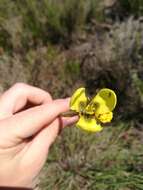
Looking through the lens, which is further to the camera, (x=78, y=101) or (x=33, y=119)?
(x=78, y=101)

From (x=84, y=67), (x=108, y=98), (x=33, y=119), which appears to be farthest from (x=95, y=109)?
(x=84, y=67)

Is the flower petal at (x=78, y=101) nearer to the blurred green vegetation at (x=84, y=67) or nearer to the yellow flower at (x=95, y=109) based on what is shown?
the yellow flower at (x=95, y=109)

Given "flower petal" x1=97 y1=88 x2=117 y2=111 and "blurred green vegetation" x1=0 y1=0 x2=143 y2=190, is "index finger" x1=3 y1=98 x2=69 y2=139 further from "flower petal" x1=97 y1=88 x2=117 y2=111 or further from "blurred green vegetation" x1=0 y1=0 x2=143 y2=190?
"blurred green vegetation" x1=0 y1=0 x2=143 y2=190

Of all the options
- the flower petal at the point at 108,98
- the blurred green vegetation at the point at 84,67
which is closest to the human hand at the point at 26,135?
the flower petal at the point at 108,98

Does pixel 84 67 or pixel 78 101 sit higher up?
pixel 84 67

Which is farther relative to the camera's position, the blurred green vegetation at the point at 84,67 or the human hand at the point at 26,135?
the blurred green vegetation at the point at 84,67

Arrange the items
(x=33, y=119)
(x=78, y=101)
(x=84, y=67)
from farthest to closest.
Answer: (x=84, y=67) < (x=78, y=101) < (x=33, y=119)

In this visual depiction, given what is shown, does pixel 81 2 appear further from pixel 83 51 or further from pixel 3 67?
pixel 3 67

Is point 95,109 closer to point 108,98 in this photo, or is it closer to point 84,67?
point 108,98
